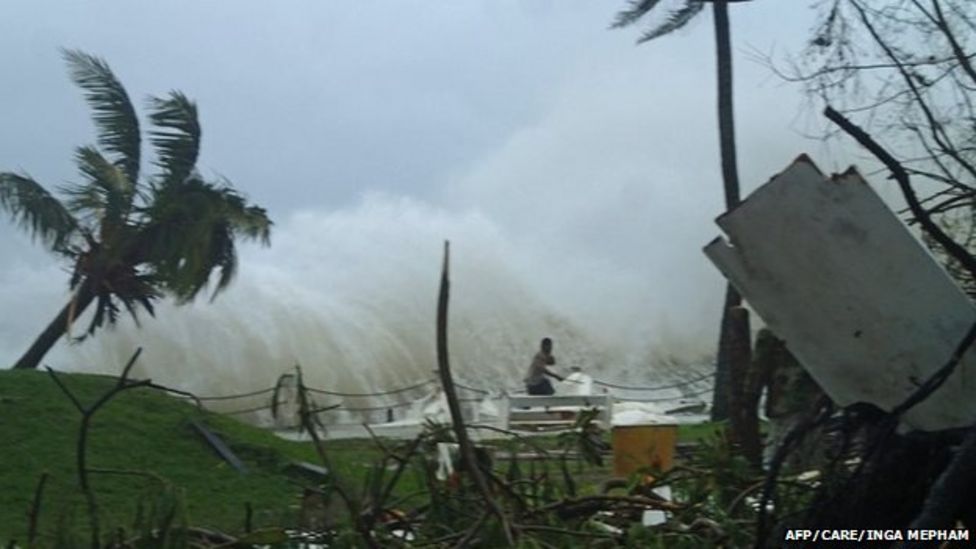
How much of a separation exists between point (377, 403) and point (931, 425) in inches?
1028

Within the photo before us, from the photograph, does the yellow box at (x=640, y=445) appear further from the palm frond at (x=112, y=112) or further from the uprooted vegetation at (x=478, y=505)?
the palm frond at (x=112, y=112)

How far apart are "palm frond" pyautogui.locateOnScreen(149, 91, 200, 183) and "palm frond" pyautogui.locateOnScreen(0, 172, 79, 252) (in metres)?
1.61

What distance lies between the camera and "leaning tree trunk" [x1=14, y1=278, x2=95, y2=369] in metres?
22.1

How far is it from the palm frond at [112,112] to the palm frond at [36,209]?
3.66ft

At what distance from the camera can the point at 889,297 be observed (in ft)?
11.5

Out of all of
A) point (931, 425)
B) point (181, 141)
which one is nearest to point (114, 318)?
point (181, 141)

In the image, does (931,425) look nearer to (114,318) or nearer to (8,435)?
(8,435)

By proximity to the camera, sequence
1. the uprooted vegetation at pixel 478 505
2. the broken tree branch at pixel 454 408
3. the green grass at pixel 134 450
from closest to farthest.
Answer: the broken tree branch at pixel 454 408, the uprooted vegetation at pixel 478 505, the green grass at pixel 134 450

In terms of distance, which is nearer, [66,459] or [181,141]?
[66,459]

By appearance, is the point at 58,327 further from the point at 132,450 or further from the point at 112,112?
the point at 132,450

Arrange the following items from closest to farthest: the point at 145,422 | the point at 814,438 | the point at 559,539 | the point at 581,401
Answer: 1. the point at 814,438
2. the point at 559,539
3. the point at 145,422
4. the point at 581,401

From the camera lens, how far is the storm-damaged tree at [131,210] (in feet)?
70.2

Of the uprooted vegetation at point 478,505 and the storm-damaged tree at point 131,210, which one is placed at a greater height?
the storm-damaged tree at point 131,210

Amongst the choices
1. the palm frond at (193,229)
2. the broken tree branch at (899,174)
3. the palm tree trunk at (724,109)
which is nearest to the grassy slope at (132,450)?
the palm frond at (193,229)
